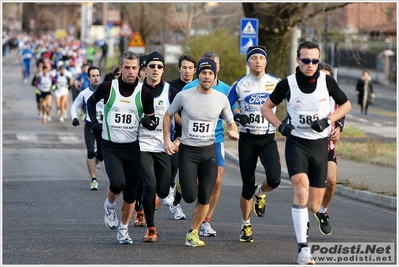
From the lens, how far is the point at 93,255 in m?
9.32

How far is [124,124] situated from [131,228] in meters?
1.78

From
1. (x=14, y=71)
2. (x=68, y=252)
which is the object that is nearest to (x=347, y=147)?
(x=68, y=252)

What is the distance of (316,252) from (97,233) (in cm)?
257

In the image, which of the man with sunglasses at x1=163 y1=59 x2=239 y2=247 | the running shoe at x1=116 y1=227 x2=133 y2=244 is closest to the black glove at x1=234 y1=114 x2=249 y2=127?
the man with sunglasses at x1=163 y1=59 x2=239 y2=247

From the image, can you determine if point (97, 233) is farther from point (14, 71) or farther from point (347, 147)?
point (14, 71)

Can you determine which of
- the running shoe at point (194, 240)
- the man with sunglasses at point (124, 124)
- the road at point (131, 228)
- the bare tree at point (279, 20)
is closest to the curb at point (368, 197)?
the road at point (131, 228)

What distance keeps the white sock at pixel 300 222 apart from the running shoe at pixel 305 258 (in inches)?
5.5

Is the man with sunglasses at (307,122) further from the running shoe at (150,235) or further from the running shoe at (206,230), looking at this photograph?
the running shoe at (150,235)

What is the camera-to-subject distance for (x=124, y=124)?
1007 cm

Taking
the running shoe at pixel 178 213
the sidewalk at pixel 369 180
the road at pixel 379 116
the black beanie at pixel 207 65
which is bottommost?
the road at pixel 379 116

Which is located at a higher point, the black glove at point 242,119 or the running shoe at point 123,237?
the black glove at point 242,119

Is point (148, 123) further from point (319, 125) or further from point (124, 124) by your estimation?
point (319, 125)

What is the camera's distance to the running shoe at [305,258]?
870 cm

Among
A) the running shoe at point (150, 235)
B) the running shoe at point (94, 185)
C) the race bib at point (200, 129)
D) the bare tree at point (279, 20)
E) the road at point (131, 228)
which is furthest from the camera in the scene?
the bare tree at point (279, 20)
